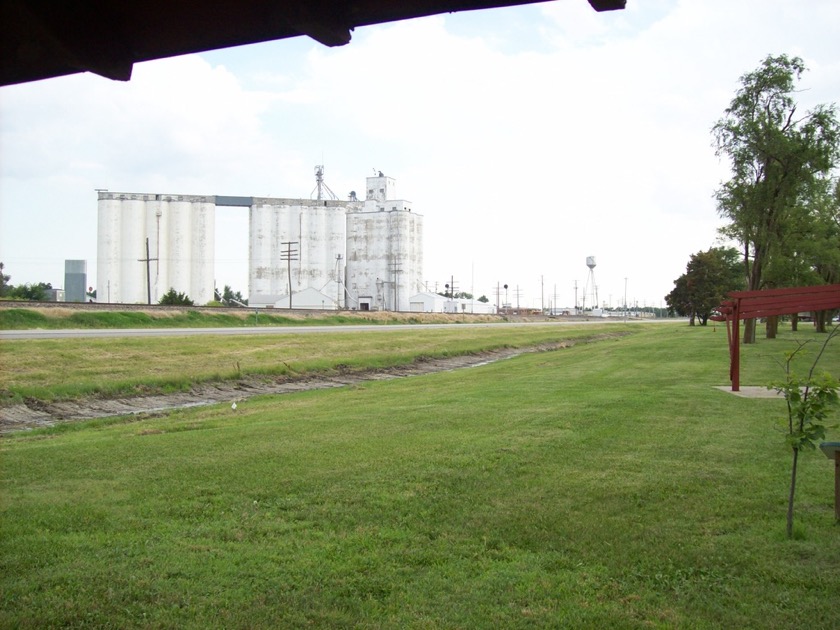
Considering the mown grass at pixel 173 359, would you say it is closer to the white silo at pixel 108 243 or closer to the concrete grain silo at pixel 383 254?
Answer: the white silo at pixel 108 243

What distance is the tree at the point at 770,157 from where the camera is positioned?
37.8 metres

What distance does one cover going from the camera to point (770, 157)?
3828 centimetres

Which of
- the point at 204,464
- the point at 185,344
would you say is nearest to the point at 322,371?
the point at 185,344

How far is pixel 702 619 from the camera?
5.39 m

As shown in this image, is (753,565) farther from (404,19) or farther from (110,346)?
(110,346)

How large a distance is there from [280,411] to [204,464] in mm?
7724

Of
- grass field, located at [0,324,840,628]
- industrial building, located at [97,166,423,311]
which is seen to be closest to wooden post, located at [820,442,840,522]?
grass field, located at [0,324,840,628]

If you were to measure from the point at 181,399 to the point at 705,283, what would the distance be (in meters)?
69.8

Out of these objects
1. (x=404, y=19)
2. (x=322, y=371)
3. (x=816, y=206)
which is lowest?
(x=322, y=371)

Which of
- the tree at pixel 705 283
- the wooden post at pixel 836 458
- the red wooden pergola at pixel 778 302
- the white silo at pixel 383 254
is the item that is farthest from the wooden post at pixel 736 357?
the white silo at pixel 383 254

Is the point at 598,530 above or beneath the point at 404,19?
beneath

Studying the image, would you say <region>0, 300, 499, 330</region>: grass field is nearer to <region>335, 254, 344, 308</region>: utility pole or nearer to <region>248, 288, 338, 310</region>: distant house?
<region>248, 288, 338, 310</region>: distant house

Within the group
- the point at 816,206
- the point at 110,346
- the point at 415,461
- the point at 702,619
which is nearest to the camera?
the point at 702,619

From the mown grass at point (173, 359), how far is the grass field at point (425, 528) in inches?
393
